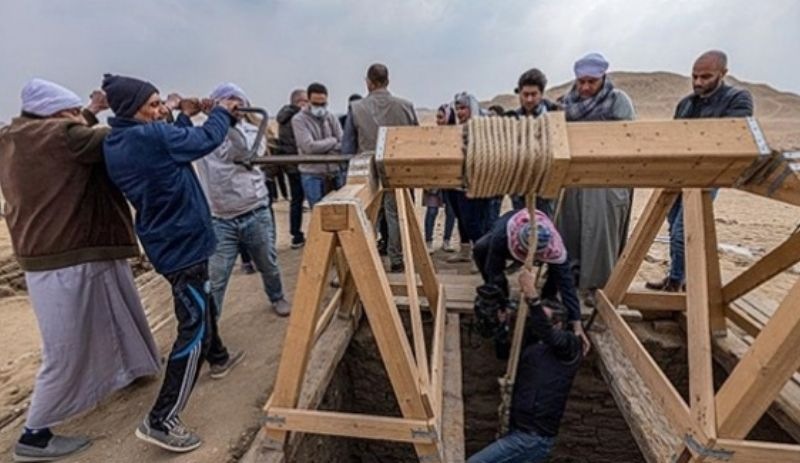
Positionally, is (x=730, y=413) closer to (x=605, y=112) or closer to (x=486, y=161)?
(x=486, y=161)

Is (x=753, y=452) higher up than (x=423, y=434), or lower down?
higher up

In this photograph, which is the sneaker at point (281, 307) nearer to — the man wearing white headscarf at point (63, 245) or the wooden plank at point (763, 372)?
the man wearing white headscarf at point (63, 245)

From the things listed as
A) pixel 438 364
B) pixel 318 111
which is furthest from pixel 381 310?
pixel 318 111

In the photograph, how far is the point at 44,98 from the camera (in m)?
1.93

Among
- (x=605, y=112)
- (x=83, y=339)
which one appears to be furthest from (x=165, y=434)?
(x=605, y=112)

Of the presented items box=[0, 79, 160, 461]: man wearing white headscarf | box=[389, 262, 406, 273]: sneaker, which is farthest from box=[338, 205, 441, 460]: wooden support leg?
box=[389, 262, 406, 273]: sneaker

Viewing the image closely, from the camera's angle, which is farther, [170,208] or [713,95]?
[713,95]

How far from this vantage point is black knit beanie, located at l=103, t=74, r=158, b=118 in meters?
1.89

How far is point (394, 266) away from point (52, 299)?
7.92ft

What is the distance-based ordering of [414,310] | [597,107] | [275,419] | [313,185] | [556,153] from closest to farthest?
[556,153] < [275,419] < [414,310] < [597,107] < [313,185]

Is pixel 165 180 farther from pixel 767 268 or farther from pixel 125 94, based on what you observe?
pixel 767 268

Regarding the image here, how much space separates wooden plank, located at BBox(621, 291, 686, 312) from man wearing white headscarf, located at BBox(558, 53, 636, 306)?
28cm

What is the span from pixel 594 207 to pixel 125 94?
2797 mm

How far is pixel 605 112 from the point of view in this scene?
9.48 ft
